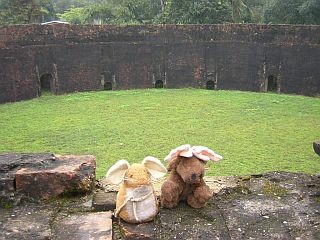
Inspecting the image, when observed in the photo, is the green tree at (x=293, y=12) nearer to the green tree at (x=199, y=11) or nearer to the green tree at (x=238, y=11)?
the green tree at (x=238, y=11)

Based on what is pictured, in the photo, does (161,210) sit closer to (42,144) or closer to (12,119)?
(42,144)

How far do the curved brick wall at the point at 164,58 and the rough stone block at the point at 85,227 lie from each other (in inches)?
408

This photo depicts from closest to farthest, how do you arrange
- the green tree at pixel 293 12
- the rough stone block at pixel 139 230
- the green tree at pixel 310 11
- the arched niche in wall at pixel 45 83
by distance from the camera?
1. the rough stone block at pixel 139 230
2. the arched niche in wall at pixel 45 83
3. the green tree at pixel 310 11
4. the green tree at pixel 293 12

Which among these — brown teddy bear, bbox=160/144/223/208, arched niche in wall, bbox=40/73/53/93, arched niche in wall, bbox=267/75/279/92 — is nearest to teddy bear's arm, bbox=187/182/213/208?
brown teddy bear, bbox=160/144/223/208

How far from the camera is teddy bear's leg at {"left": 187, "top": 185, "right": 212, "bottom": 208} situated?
2768mm

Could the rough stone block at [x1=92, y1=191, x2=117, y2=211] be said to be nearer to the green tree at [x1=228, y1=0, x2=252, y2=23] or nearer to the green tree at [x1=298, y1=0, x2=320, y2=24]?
the green tree at [x1=298, y1=0, x2=320, y2=24]

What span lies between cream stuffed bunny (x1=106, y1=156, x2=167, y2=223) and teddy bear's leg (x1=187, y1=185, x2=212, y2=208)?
240 mm

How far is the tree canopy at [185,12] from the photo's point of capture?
53.3 feet

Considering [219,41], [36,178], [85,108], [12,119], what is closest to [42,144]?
[12,119]

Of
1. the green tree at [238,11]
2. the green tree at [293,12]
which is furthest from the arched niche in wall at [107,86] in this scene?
the green tree at [293,12]

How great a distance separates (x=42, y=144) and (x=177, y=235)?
6390 mm

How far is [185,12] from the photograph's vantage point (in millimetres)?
17078

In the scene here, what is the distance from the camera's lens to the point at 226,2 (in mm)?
17328

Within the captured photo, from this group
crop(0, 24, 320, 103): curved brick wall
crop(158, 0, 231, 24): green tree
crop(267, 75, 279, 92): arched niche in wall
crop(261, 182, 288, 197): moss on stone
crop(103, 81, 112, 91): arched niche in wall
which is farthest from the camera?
crop(158, 0, 231, 24): green tree
